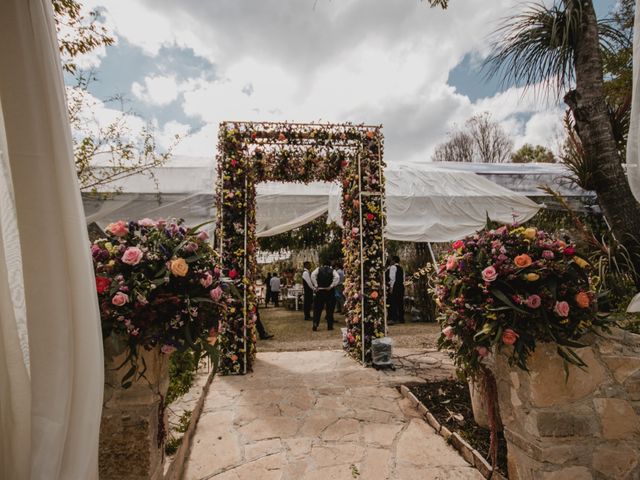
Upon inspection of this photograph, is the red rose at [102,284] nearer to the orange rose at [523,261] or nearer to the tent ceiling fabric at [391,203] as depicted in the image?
the orange rose at [523,261]

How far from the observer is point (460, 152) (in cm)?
2039

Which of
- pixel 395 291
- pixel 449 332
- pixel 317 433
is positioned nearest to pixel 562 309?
pixel 449 332

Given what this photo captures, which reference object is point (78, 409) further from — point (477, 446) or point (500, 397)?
point (477, 446)

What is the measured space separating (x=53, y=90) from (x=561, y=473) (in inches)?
128

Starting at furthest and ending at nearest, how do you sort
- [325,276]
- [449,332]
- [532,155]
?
1. [532,155]
2. [325,276]
3. [449,332]

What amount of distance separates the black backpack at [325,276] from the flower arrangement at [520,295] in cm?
581

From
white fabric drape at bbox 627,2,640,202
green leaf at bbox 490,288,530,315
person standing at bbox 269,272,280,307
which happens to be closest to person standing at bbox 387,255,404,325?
person standing at bbox 269,272,280,307

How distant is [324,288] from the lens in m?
8.27

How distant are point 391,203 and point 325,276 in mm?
2332

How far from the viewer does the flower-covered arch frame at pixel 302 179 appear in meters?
5.02

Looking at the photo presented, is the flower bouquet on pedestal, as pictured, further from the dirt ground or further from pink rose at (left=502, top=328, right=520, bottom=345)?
the dirt ground

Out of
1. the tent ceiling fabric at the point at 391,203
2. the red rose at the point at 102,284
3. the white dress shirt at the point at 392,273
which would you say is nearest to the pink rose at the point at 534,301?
the red rose at the point at 102,284

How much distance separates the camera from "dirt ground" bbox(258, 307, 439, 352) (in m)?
6.78

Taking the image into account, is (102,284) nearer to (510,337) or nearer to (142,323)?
(142,323)
